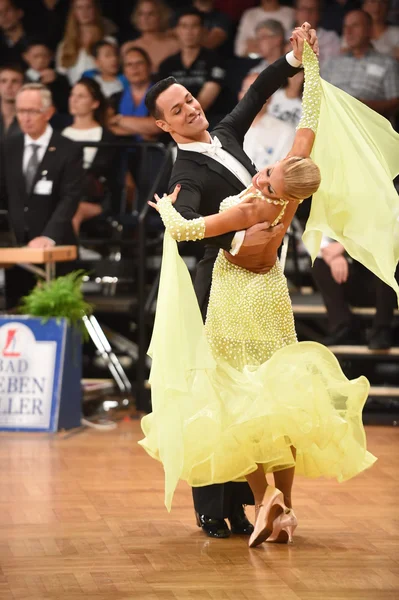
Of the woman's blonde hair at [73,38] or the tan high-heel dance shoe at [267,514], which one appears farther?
the woman's blonde hair at [73,38]

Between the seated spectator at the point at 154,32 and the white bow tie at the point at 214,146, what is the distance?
14.8ft

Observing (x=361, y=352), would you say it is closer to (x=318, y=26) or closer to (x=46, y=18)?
(x=318, y=26)

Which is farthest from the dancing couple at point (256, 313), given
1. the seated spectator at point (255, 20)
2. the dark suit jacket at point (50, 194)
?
the seated spectator at point (255, 20)

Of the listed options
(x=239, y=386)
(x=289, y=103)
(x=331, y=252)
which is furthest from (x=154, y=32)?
(x=239, y=386)

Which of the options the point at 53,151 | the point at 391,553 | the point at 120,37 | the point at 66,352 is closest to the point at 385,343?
the point at 66,352

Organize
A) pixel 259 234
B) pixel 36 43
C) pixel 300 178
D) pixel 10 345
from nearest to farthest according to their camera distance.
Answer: pixel 300 178
pixel 259 234
pixel 10 345
pixel 36 43

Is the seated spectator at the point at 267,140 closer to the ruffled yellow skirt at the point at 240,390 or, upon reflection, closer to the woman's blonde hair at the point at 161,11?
the woman's blonde hair at the point at 161,11

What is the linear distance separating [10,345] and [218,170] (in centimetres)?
263

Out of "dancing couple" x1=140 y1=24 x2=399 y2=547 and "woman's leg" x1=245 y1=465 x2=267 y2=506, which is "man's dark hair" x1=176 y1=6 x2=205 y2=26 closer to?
"dancing couple" x1=140 y1=24 x2=399 y2=547

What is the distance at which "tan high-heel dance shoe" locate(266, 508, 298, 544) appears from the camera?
3736 millimetres

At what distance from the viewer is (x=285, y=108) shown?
733 centimetres

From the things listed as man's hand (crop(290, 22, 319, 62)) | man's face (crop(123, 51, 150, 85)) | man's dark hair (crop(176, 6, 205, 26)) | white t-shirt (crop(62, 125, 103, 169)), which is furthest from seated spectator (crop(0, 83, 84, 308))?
man's hand (crop(290, 22, 319, 62))

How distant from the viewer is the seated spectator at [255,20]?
312 inches

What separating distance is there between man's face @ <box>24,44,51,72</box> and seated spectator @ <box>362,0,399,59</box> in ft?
8.35
